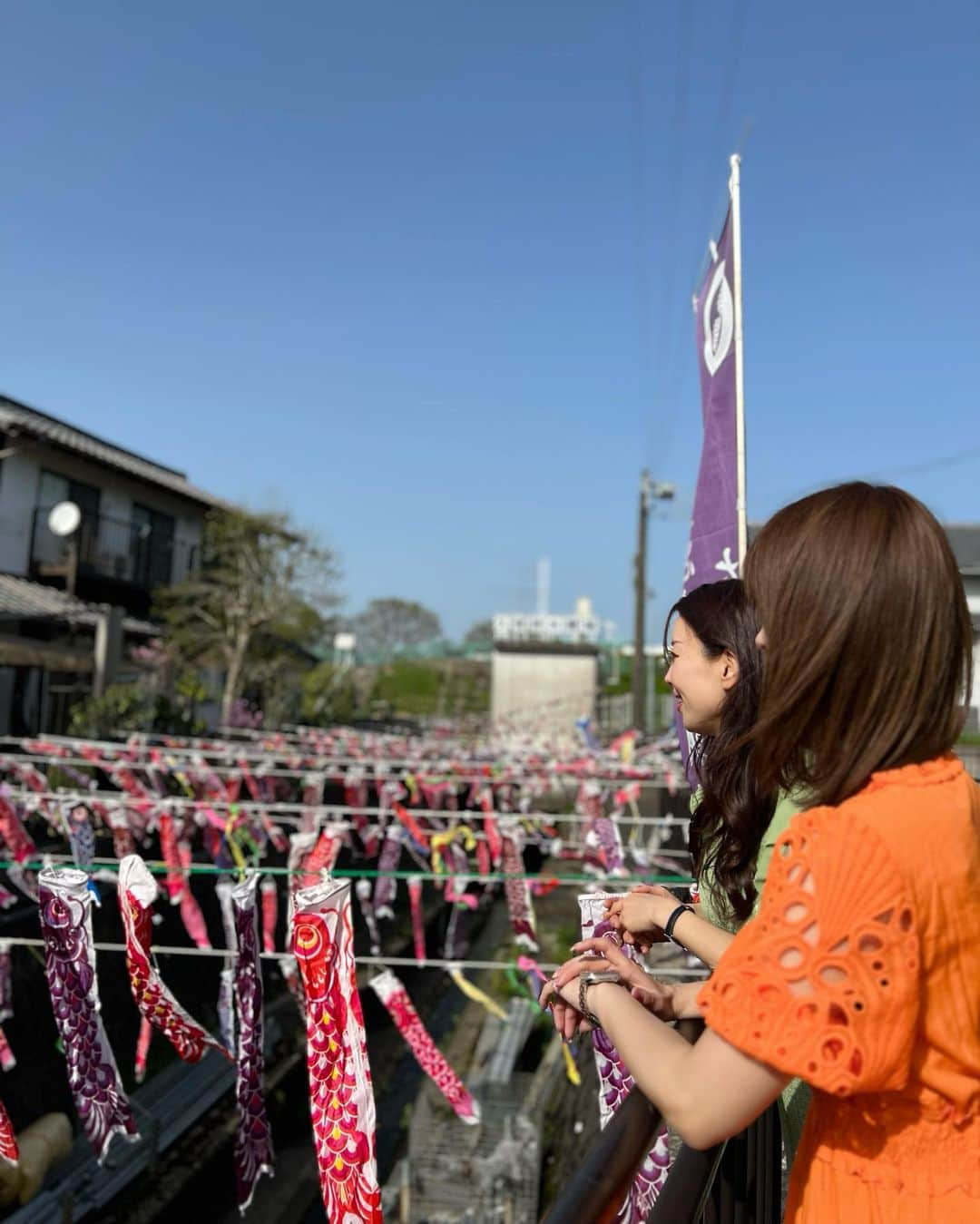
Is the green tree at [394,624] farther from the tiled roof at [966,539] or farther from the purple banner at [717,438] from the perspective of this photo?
the purple banner at [717,438]

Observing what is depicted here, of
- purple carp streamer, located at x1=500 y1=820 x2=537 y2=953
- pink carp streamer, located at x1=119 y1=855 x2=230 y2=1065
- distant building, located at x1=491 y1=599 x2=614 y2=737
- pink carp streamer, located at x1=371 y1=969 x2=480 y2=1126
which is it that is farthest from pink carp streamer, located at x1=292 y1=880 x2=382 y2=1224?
distant building, located at x1=491 y1=599 x2=614 y2=737

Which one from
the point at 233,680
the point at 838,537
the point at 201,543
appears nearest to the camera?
the point at 838,537

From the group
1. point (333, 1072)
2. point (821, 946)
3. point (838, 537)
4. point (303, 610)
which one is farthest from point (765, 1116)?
point (303, 610)

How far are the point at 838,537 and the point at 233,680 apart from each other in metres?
22.5

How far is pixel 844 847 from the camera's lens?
1.25 meters

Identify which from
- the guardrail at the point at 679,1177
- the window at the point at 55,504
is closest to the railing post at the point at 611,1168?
the guardrail at the point at 679,1177

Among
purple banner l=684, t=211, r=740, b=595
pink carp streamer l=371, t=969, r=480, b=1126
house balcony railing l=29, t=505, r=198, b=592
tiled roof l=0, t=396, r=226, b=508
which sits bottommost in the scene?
pink carp streamer l=371, t=969, r=480, b=1126

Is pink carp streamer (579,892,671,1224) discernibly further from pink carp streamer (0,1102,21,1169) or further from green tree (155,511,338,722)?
green tree (155,511,338,722)

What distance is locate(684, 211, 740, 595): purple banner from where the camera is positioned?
4.45m

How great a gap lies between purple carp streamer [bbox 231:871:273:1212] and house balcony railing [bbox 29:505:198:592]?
60.6 feet

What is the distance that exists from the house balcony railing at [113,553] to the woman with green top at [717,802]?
68.1 feet

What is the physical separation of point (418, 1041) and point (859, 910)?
172 inches

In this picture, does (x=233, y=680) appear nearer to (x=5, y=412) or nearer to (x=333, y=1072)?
(x=5, y=412)

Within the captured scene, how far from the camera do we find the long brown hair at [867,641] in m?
1.36
